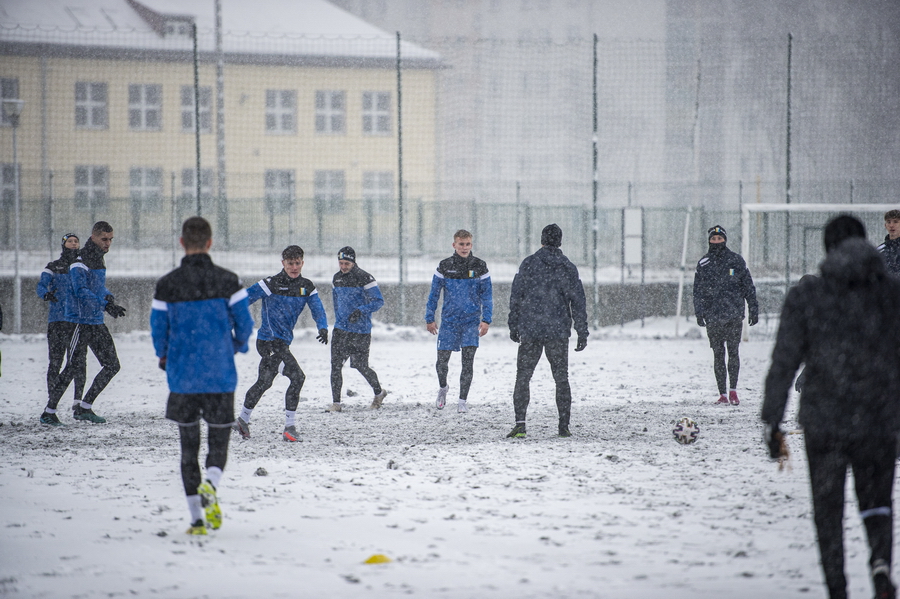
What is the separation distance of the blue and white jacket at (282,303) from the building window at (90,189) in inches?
555

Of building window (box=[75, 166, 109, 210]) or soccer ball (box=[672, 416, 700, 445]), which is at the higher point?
building window (box=[75, 166, 109, 210])

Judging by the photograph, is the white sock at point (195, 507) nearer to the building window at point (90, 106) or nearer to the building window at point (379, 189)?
the building window at point (379, 189)

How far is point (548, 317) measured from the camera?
786 centimetres

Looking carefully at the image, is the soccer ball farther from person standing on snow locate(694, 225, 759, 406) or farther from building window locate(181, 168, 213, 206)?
building window locate(181, 168, 213, 206)

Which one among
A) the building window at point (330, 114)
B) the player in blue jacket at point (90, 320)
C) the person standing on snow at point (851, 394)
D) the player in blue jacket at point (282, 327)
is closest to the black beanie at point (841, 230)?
the person standing on snow at point (851, 394)

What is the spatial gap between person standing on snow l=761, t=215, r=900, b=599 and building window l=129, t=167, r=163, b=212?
1898 centimetres

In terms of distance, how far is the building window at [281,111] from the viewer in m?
34.3

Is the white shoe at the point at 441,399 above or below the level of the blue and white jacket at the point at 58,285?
below

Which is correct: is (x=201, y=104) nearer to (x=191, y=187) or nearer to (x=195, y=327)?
(x=191, y=187)

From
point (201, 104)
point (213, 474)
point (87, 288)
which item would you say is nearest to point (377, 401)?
point (87, 288)


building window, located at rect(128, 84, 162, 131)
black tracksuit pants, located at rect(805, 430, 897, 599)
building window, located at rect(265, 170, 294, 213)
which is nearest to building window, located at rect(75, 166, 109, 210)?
building window, located at rect(265, 170, 294, 213)

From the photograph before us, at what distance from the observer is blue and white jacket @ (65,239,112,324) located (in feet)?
29.0

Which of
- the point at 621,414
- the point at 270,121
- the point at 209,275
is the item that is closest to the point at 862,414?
the point at 209,275

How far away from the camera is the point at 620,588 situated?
164 inches
